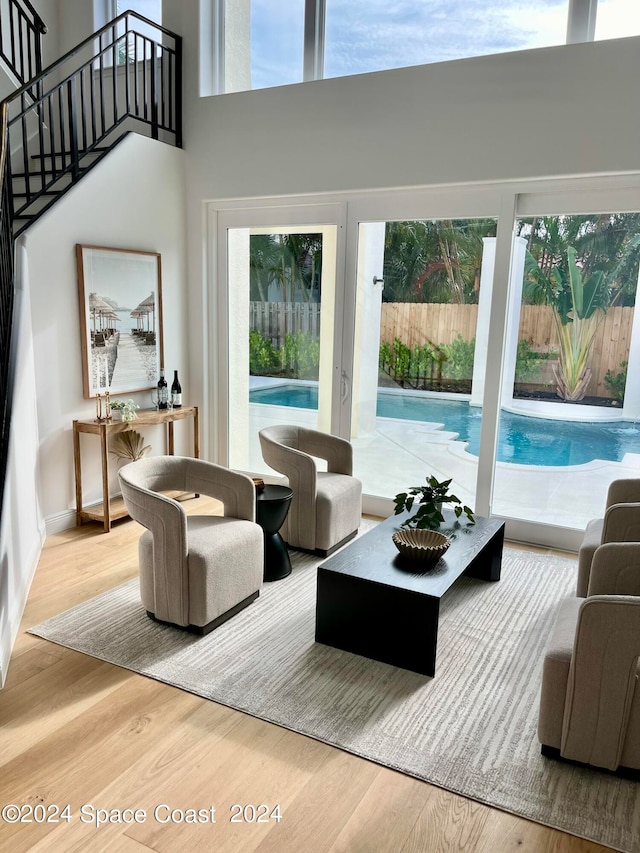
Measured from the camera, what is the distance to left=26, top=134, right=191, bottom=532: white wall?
430 cm

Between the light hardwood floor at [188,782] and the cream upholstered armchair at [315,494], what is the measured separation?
1.61 m

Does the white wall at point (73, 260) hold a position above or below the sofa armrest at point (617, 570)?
above

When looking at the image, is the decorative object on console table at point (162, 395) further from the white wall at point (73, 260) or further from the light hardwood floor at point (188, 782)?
the light hardwood floor at point (188, 782)

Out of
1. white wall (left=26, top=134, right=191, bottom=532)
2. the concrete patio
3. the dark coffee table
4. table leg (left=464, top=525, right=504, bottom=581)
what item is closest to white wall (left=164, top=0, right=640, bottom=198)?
white wall (left=26, top=134, right=191, bottom=532)

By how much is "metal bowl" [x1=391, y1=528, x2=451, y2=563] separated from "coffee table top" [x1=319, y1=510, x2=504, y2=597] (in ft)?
0.17

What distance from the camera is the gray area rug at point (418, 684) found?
2.19 meters

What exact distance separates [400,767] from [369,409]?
3.06m

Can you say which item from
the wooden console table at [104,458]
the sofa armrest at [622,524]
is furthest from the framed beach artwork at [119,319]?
the sofa armrest at [622,524]

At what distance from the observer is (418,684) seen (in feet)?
9.22

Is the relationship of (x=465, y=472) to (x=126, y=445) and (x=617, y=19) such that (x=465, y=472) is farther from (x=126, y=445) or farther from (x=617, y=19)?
(x=617, y=19)

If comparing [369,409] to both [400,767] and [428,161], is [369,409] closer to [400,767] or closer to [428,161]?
[428,161]

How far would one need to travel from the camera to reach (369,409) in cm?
505

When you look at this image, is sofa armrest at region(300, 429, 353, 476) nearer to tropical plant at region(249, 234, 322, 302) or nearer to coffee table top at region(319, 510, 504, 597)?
coffee table top at region(319, 510, 504, 597)

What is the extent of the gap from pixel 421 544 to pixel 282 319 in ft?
8.83
